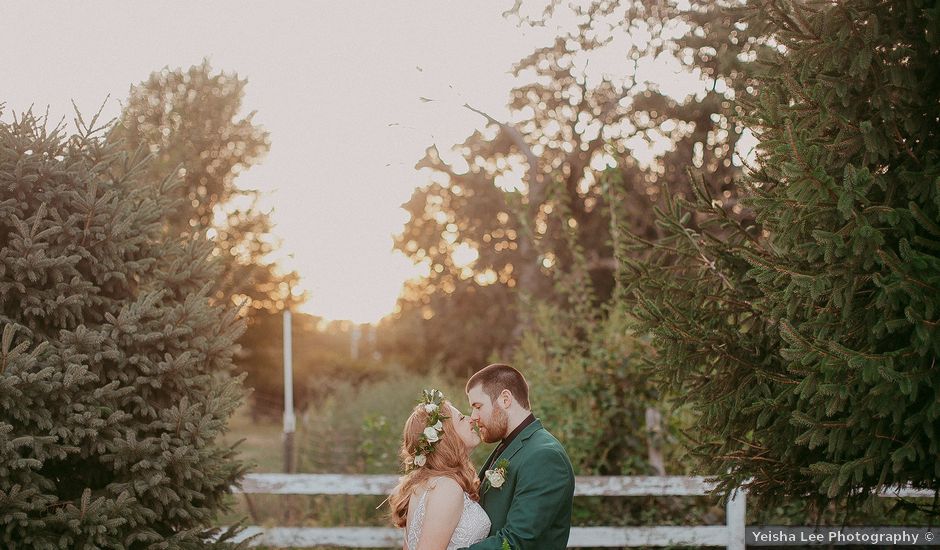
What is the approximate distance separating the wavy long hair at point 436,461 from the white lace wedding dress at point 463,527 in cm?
10

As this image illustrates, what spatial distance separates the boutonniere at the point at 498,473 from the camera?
452cm

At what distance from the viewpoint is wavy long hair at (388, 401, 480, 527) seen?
465 centimetres

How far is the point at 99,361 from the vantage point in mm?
5574

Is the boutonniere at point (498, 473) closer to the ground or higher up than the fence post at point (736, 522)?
higher up

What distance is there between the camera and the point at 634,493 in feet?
29.8

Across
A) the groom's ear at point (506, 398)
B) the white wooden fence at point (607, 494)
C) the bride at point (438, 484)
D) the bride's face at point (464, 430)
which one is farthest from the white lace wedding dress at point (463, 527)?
the white wooden fence at point (607, 494)

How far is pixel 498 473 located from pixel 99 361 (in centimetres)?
270

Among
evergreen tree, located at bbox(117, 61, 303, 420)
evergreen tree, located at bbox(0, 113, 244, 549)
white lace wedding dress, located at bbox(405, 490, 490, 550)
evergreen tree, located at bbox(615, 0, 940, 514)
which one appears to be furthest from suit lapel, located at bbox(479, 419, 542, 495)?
evergreen tree, located at bbox(117, 61, 303, 420)

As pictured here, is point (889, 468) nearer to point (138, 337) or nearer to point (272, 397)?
point (138, 337)

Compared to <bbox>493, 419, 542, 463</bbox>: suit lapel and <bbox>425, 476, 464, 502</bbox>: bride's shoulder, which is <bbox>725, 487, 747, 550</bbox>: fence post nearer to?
<bbox>493, 419, 542, 463</bbox>: suit lapel

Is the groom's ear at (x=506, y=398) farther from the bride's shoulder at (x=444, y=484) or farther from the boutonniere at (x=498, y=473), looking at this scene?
the bride's shoulder at (x=444, y=484)

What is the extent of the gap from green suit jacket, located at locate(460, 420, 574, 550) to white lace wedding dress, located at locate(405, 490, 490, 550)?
94 mm

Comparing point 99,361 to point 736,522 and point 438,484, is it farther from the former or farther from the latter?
point 736,522

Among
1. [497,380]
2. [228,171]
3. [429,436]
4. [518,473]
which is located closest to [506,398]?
[497,380]
